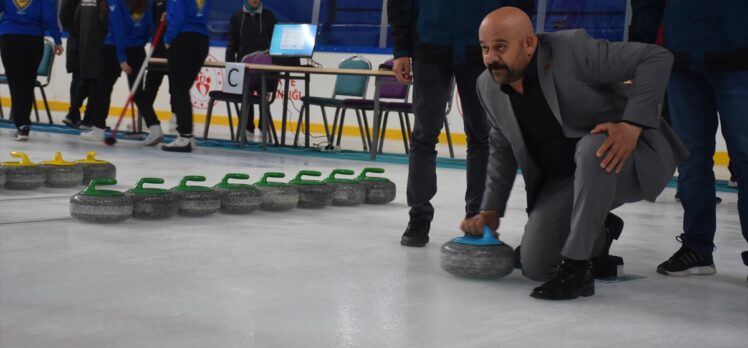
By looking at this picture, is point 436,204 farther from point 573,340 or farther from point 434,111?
point 573,340

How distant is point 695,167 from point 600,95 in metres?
0.61

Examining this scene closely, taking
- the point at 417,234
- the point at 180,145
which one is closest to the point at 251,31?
the point at 180,145

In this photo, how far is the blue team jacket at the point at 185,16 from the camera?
6566mm

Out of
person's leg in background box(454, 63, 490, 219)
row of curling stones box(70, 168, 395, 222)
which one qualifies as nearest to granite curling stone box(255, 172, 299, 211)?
row of curling stones box(70, 168, 395, 222)

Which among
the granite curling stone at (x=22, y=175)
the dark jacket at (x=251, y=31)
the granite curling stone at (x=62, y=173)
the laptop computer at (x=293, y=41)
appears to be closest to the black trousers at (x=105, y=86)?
the laptop computer at (x=293, y=41)

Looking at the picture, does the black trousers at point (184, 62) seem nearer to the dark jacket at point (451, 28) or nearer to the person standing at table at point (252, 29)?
the person standing at table at point (252, 29)

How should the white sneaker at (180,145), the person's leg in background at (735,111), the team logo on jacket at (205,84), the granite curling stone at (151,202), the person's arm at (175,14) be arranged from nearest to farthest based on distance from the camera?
the person's leg in background at (735,111)
the granite curling stone at (151,202)
the person's arm at (175,14)
the white sneaker at (180,145)
the team logo on jacket at (205,84)

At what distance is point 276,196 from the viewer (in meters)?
3.94

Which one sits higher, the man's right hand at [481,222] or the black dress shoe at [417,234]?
the man's right hand at [481,222]

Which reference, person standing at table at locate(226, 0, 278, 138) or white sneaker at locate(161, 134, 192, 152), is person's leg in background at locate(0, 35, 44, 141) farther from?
person standing at table at locate(226, 0, 278, 138)

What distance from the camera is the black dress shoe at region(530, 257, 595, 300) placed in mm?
2389

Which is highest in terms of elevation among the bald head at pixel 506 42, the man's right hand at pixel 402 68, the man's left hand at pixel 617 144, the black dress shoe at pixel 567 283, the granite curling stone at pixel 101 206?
the bald head at pixel 506 42

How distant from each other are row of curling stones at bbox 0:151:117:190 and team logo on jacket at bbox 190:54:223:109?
6448 millimetres

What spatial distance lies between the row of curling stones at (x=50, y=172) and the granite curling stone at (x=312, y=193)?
0.99 m
